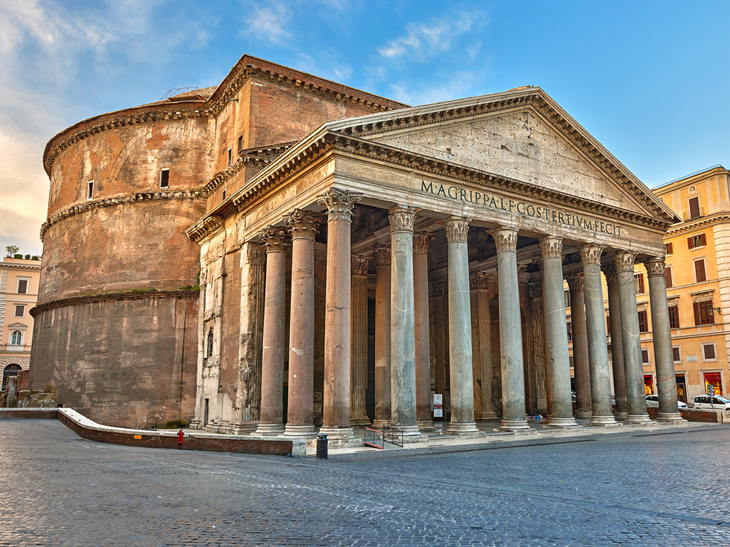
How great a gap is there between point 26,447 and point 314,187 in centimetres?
961

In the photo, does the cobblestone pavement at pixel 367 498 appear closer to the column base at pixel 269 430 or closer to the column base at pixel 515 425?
the column base at pixel 515 425

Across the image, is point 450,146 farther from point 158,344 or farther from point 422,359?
point 158,344

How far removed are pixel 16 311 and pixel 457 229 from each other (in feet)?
158

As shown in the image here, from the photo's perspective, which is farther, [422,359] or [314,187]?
[422,359]

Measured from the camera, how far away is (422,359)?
58.2 feet

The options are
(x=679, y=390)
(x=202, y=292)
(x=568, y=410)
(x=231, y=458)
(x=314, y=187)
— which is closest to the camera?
(x=231, y=458)

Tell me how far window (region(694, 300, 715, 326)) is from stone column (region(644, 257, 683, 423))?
12.4 metres

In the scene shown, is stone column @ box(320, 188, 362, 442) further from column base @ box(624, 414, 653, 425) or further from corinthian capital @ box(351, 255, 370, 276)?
column base @ box(624, 414, 653, 425)

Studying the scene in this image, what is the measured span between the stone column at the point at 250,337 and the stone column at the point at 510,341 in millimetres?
7661

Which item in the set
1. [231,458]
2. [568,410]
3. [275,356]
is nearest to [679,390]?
[568,410]

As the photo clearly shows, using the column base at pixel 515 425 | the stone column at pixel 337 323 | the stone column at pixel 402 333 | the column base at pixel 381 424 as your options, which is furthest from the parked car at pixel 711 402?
the stone column at pixel 337 323

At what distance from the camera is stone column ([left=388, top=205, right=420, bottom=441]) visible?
1477 centimetres

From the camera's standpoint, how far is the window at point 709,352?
105 feet

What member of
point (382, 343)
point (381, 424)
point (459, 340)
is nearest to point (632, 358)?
point (459, 340)
